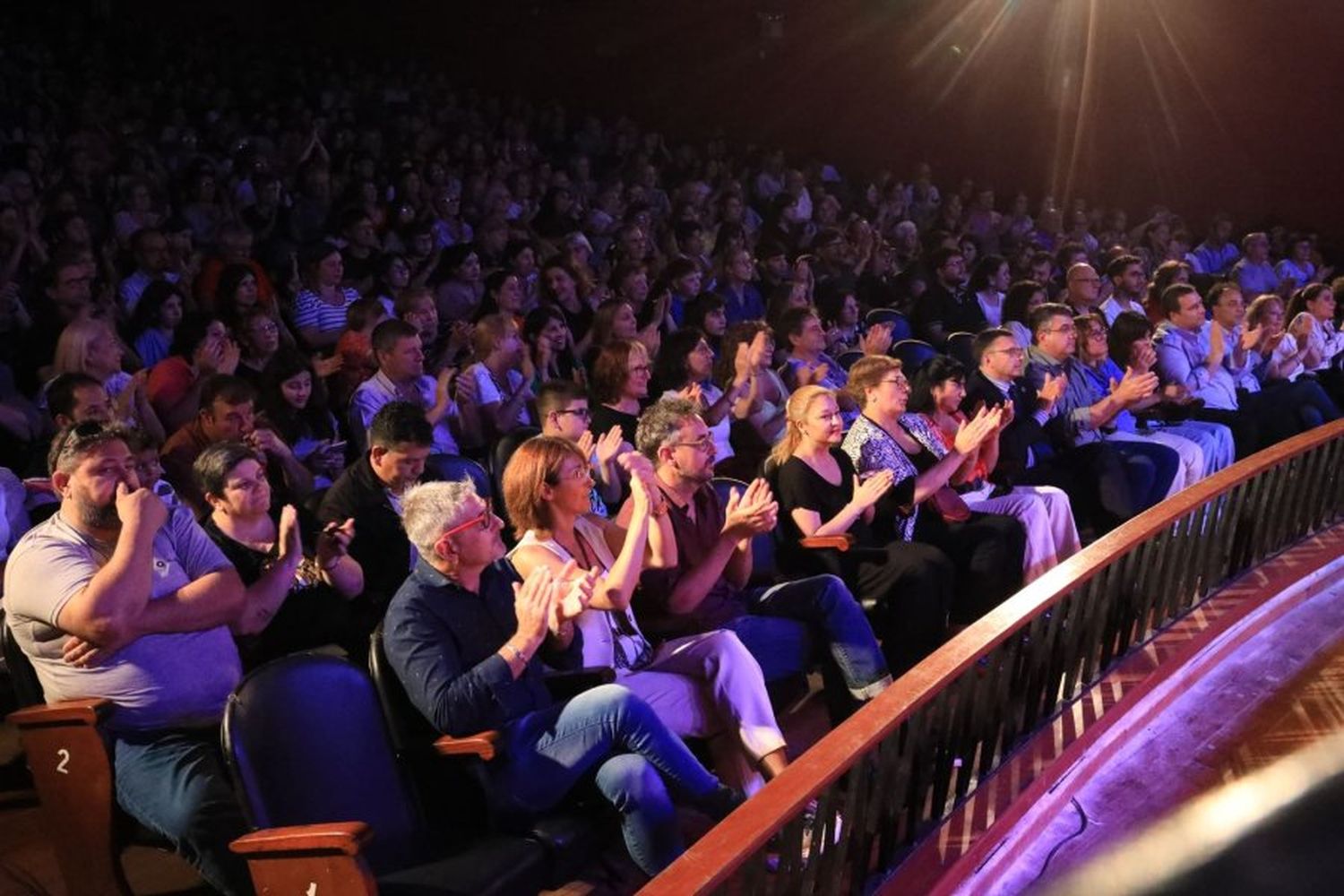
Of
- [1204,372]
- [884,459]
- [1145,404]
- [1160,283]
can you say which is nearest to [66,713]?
[884,459]

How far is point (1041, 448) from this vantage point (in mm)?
4949

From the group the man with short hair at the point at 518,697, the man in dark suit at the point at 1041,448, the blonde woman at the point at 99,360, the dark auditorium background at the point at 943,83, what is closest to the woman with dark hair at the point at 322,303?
the blonde woman at the point at 99,360

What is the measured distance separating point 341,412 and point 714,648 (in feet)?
7.22

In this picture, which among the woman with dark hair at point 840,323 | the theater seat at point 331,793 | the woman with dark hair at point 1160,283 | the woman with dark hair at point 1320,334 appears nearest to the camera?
the theater seat at point 331,793

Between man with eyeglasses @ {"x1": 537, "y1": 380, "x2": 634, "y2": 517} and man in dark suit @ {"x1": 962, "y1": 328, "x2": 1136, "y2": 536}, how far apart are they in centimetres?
148

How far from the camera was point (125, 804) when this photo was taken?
241 cm

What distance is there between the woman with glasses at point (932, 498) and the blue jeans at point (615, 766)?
1.63 metres

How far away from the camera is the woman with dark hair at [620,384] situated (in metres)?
4.31

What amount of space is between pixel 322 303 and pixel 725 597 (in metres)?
2.59

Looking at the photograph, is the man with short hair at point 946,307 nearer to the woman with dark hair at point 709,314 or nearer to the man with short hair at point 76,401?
the woman with dark hair at point 709,314

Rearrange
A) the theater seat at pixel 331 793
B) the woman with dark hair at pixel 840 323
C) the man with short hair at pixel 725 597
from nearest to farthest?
the theater seat at pixel 331 793, the man with short hair at pixel 725 597, the woman with dark hair at pixel 840 323

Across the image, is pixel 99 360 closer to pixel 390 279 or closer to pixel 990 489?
pixel 390 279

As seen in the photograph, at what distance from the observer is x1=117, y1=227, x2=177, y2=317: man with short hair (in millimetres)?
5000

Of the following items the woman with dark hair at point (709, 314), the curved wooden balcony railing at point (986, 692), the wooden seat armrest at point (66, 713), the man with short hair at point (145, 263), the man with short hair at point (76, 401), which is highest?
the man with short hair at point (145, 263)
